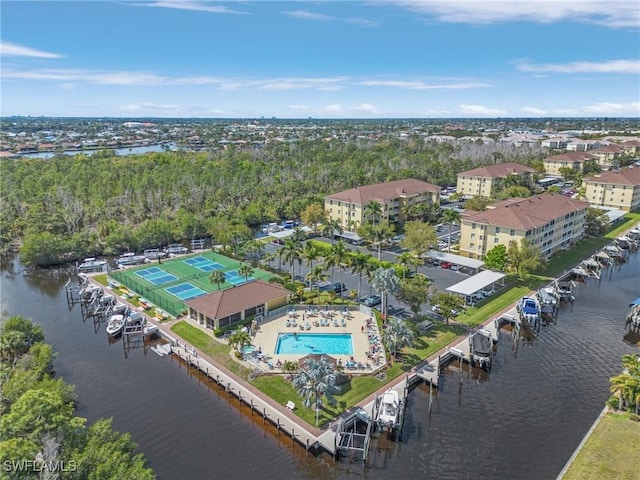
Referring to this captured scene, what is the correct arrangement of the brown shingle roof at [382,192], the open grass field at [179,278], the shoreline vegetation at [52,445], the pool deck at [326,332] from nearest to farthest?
1. the shoreline vegetation at [52,445]
2. the pool deck at [326,332]
3. the open grass field at [179,278]
4. the brown shingle roof at [382,192]

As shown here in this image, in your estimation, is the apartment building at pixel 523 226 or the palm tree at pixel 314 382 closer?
the palm tree at pixel 314 382

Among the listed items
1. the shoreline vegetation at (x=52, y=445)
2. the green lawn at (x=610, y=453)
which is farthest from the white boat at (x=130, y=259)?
the green lawn at (x=610, y=453)

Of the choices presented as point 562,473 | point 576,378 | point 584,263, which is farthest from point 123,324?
point 584,263

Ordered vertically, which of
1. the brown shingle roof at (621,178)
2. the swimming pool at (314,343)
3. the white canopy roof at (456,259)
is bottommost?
the swimming pool at (314,343)

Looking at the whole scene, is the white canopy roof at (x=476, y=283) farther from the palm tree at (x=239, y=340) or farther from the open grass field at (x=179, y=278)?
the palm tree at (x=239, y=340)

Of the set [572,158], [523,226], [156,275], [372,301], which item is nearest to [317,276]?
[372,301]

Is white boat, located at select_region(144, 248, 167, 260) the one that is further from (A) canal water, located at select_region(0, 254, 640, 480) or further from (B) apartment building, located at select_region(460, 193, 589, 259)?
(B) apartment building, located at select_region(460, 193, 589, 259)
